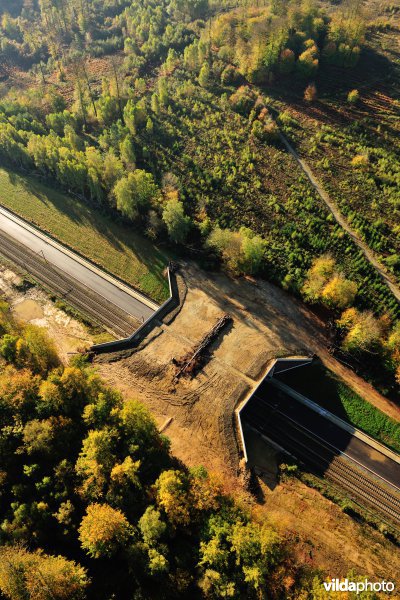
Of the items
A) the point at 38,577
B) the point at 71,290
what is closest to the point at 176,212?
the point at 71,290

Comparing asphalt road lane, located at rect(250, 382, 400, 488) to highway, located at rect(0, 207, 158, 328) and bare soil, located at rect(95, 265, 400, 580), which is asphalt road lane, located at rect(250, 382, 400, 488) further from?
highway, located at rect(0, 207, 158, 328)

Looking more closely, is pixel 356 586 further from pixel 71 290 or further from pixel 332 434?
pixel 71 290

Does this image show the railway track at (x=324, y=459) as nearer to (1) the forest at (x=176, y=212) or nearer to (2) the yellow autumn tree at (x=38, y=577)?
(1) the forest at (x=176, y=212)

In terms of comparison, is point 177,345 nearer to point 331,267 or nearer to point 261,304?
point 261,304

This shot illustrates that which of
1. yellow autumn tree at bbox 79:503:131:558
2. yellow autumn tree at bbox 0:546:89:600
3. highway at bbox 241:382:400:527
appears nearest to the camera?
yellow autumn tree at bbox 0:546:89:600

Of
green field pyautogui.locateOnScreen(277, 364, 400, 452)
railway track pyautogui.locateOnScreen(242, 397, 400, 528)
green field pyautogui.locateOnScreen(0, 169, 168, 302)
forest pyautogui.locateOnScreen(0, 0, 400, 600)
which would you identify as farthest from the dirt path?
green field pyautogui.locateOnScreen(0, 169, 168, 302)

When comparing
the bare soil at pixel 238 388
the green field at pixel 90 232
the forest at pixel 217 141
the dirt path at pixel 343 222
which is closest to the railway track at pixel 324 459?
the bare soil at pixel 238 388
